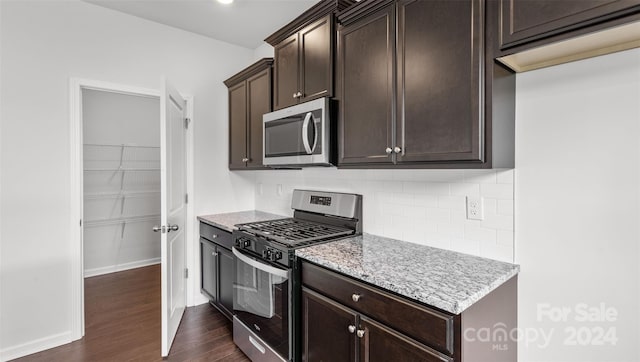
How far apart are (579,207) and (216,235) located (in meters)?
2.52

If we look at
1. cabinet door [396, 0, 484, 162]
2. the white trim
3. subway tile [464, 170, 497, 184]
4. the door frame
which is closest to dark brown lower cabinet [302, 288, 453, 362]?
cabinet door [396, 0, 484, 162]

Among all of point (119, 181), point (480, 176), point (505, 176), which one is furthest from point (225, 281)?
point (119, 181)

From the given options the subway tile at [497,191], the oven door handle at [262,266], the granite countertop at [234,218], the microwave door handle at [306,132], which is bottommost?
the oven door handle at [262,266]

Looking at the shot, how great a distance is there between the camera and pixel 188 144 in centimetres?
312

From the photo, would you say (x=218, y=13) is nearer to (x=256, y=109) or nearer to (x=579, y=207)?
(x=256, y=109)

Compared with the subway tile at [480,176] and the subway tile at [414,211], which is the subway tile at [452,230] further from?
the subway tile at [480,176]

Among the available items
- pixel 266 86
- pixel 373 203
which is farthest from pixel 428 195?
pixel 266 86

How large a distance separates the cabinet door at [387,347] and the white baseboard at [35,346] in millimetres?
2483

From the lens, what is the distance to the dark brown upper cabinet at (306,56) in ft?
6.38

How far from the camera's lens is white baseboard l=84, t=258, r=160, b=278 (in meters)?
4.08

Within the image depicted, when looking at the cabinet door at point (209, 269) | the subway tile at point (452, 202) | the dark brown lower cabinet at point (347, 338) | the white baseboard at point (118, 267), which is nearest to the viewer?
the dark brown lower cabinet at point (347, 338)

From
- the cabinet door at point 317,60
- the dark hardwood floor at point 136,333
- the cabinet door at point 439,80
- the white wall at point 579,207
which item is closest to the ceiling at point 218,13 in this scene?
the cabinet door at point 317,60

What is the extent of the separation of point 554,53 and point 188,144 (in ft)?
9.58

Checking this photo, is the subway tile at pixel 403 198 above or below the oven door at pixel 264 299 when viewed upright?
above
